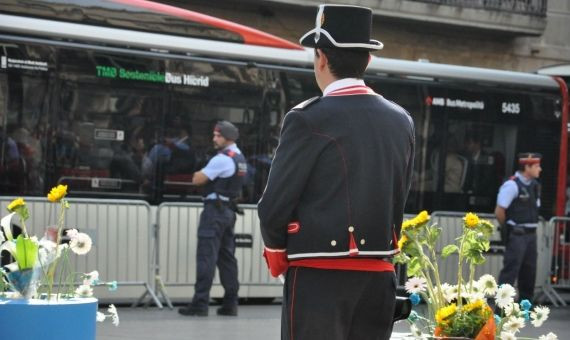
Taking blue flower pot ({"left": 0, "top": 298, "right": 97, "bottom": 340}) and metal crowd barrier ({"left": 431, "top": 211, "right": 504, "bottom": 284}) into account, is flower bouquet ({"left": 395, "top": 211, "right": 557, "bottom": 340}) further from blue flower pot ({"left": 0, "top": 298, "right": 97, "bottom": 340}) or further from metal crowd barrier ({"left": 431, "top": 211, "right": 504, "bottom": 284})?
metal crowd barrier ({"left": 431, "top": 211, "right": 504, "bottom": 284})

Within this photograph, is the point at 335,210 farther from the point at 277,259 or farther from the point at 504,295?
the point at 504,295

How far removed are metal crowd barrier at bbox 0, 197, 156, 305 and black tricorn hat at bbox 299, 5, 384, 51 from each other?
8688 millimetres

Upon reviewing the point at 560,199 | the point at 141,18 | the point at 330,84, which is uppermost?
the point at 141,18

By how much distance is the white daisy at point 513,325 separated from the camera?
5852 mm

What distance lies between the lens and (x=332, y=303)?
172 inches

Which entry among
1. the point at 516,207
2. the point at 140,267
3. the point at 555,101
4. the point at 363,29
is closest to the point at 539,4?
the point at 555,101

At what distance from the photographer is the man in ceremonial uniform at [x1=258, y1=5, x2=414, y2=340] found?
14.4 ft

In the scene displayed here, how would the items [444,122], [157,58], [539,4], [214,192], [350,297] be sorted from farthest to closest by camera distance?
[539,4] < [444,122] < [157,58] < [214,192] < [350,297]

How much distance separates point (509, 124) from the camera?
53.6 ft

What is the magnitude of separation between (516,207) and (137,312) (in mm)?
4420

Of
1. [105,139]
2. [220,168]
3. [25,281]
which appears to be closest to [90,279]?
[25,281]

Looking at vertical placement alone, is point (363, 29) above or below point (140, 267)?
above

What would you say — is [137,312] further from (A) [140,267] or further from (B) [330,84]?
(B) [330,84]

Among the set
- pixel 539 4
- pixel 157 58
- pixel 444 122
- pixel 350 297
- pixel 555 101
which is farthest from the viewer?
pixel 539 4
